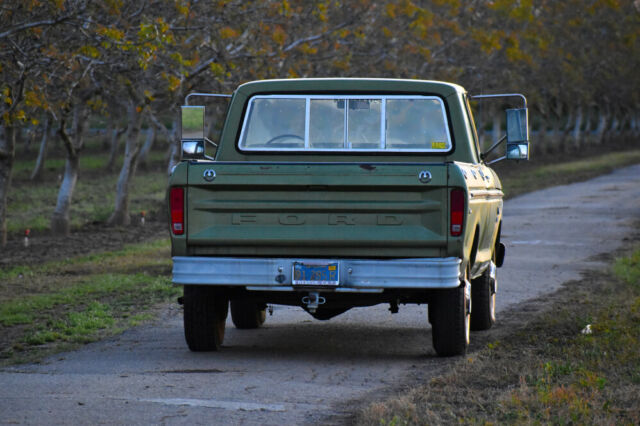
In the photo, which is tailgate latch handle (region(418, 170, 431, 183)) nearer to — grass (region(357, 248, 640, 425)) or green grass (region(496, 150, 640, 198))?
grass (region(357, 248, 640, 425))

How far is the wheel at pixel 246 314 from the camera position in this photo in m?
10.8

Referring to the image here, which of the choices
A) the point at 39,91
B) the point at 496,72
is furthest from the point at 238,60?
the point at 496,72

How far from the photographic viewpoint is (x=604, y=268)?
16.3 meters

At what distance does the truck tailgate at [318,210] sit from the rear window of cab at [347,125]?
4.53ft

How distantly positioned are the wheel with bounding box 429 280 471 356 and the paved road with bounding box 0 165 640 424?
18 centimetres

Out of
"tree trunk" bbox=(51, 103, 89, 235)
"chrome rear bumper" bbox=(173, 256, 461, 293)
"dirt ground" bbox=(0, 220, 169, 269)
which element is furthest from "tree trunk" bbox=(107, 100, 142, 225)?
"chrome rear bumper" bbox=(173, 256, 461, 293)

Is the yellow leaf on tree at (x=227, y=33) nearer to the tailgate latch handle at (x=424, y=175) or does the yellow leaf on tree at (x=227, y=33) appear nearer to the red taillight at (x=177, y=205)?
the red taillight at (x=177, y=205)

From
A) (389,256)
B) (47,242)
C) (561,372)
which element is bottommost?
(47,242)

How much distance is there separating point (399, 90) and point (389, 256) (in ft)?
6.52

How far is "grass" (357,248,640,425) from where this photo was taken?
22.1 feet

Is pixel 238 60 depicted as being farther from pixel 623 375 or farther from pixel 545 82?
pixel 545 82

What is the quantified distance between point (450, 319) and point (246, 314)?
2645 mm

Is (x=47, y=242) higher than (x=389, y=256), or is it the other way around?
(x=389, y=256)

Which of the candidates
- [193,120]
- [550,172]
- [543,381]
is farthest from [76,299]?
[550,172]
